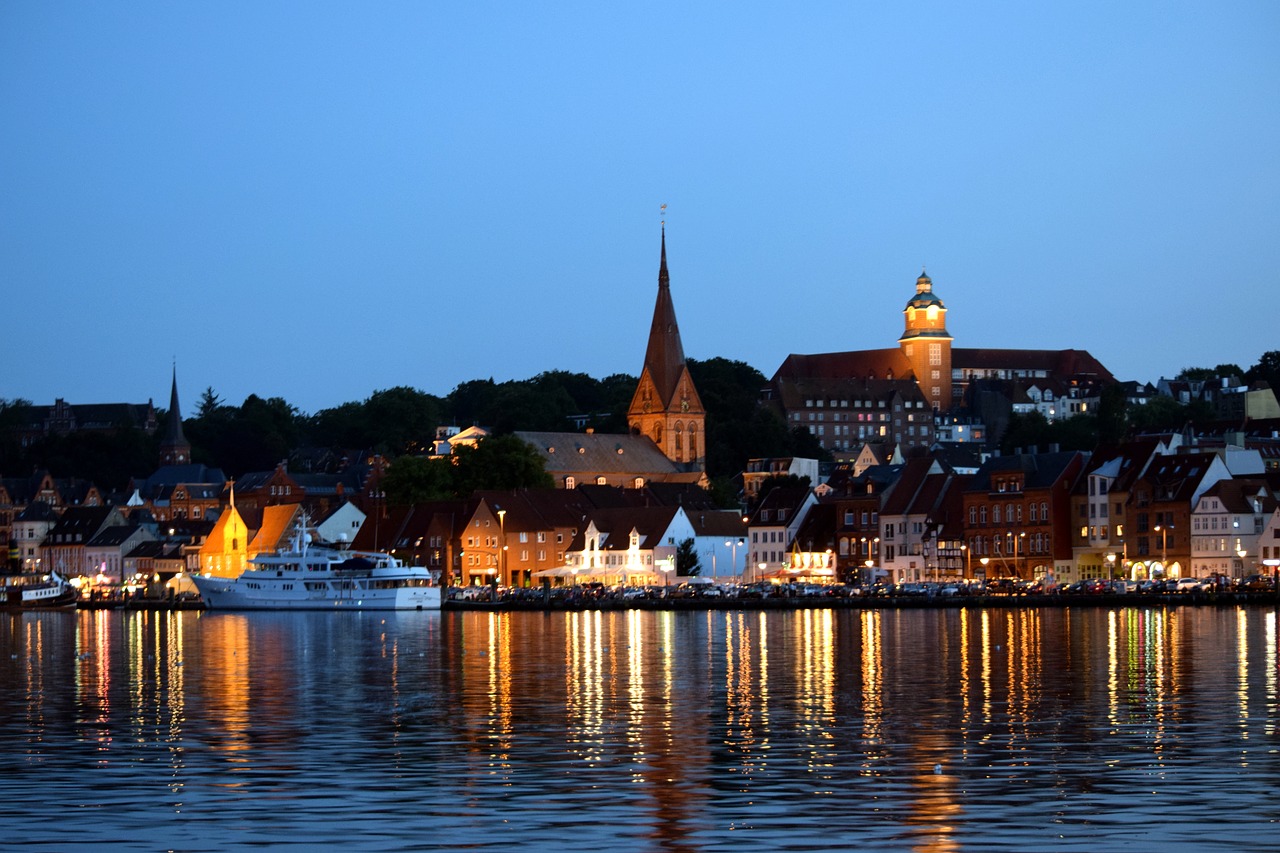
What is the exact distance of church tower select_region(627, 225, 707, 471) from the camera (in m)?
189

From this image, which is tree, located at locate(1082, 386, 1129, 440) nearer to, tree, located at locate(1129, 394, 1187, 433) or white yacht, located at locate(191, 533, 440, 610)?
tree, located at locate(1129, 394, 1187, 433)

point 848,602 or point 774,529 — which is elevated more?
point 774,529

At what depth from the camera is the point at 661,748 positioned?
104 ft

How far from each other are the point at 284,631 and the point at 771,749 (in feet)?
171

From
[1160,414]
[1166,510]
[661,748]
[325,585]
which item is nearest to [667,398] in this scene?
[1160,414]

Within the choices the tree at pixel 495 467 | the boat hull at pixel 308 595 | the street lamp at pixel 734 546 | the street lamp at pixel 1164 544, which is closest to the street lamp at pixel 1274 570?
the street lamp at pixel 1164 544

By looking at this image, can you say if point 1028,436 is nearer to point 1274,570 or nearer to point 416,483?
point 416,483

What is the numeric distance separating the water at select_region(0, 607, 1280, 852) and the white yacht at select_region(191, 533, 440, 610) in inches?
1838

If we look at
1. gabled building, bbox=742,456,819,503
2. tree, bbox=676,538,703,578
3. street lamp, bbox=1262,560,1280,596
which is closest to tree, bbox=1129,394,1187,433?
gabled building, bbox=742,456,819,503

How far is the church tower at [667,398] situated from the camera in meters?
189

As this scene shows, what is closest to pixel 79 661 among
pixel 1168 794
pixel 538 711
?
pixel 538 711

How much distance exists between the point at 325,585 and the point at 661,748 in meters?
79.7

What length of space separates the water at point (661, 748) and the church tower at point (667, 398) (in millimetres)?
127849

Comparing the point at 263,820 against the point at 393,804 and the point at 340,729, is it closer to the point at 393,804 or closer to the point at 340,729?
the point at 393,804
